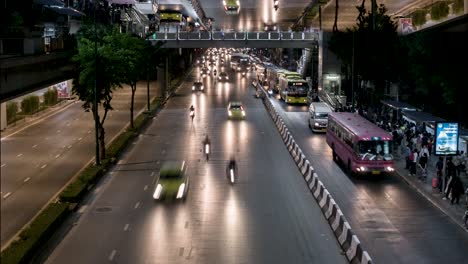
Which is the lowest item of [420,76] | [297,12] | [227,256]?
[227,256]

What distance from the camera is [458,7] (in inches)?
2628

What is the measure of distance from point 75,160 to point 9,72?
11016mm

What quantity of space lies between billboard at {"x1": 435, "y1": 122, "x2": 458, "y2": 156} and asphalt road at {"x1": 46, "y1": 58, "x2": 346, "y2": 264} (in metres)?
6.12

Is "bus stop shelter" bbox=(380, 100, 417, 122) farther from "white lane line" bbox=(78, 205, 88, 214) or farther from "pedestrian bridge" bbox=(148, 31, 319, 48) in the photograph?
"pedestrian bridge" bbox=(148, 31, 319, 48)

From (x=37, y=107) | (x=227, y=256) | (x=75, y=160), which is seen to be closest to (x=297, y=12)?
(x=37, y=107)

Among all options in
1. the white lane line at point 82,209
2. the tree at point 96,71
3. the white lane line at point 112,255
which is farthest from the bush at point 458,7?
the white lane line at point 112,255

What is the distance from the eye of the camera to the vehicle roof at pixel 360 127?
35.3 metres

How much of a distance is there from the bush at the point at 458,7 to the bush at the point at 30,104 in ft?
128

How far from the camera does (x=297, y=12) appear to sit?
426 ft

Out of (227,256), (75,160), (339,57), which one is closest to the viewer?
(227,256)

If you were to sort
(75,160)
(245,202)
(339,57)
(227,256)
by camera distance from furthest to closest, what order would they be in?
(339,57)
(75,160)
(245,202)
(227,256)

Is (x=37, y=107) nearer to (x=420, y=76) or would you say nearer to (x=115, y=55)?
(x=115, y=55)

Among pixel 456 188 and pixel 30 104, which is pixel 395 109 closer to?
pixel 456 188

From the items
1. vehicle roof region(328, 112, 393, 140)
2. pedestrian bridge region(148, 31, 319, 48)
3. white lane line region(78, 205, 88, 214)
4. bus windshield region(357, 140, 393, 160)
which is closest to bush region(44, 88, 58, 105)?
pedestrian bridge region(148, 31, 319, 48)
